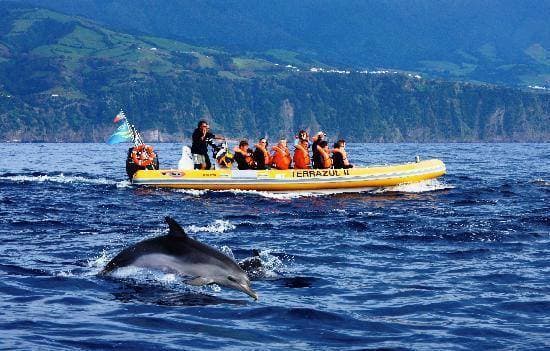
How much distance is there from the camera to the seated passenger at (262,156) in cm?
3634

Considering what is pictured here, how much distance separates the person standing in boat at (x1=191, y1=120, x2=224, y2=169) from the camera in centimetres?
3719

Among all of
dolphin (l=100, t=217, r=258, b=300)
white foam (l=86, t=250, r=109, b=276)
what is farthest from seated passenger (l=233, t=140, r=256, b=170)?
dolphin (l=100, t=217, r=258, b=300)

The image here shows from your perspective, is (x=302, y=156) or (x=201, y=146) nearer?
(x=302, y=156)

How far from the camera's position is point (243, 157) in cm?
3647

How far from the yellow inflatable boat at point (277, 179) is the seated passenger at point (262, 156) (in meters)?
1.02

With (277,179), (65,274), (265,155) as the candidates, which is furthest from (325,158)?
(65,274)

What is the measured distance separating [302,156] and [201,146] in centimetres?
432

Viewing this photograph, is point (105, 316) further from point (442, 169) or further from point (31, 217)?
point (442, 169)

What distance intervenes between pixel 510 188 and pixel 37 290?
27.6 meters

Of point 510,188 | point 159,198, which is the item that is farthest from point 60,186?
point 510,188

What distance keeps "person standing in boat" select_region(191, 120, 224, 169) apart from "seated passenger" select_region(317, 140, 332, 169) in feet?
14.7

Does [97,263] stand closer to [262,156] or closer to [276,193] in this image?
[276,193]

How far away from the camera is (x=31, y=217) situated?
25.8 m

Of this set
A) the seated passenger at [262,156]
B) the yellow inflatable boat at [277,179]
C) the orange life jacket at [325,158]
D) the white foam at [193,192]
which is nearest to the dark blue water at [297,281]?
the white foam at [193,192]
